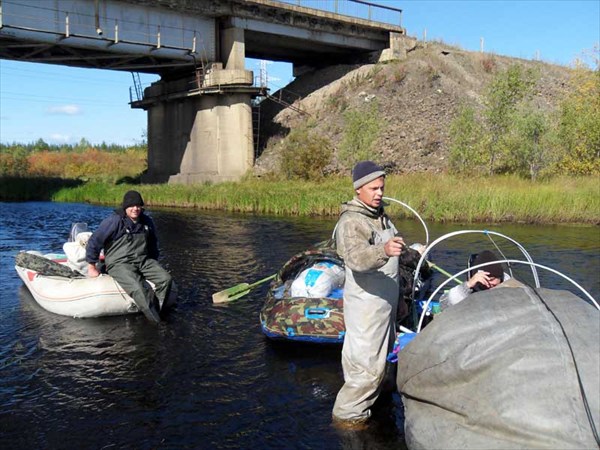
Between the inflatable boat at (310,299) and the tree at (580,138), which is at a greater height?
the tree at (580,138)

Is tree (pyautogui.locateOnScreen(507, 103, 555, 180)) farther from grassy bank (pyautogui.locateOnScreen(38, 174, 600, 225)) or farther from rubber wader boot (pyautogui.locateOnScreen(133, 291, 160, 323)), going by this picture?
rubber wader boot (pyautogui.locateOnScreen(133, 291, 160, 323))

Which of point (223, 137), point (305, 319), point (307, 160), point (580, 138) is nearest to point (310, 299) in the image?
point (305, 319)

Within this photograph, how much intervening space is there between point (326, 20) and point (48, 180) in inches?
806

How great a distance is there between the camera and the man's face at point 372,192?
5148mm

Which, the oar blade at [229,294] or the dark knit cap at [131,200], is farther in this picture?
the oar blade at [229,294]

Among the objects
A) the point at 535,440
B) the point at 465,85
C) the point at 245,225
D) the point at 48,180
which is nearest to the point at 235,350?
the point at 535,440

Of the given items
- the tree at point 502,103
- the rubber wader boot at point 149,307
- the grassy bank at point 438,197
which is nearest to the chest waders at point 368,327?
the rubber wader boot at point 149,307

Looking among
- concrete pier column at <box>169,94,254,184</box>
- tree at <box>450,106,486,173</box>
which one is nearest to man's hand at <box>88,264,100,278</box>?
tree at <box>450,106,486,173</box>

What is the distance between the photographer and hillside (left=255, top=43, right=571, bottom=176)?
3453 cm

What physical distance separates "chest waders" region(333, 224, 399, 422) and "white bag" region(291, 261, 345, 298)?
240 centimetres

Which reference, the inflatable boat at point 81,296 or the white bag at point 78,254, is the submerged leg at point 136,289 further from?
the white bag at point 78,254

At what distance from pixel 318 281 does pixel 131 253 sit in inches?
121

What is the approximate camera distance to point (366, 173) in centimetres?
516

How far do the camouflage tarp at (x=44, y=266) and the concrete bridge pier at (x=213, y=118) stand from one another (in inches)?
950
